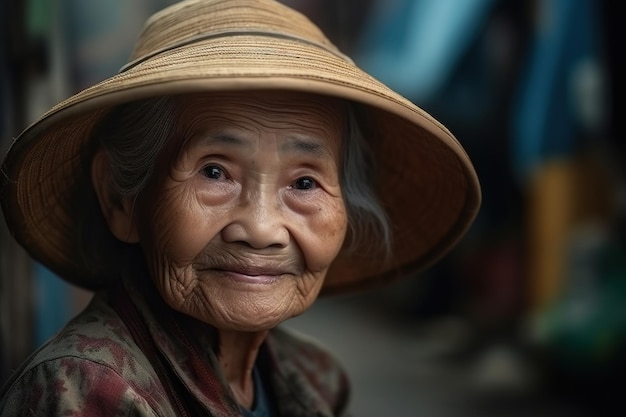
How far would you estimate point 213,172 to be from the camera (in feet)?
5.88

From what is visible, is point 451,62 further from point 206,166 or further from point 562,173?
point 206,166

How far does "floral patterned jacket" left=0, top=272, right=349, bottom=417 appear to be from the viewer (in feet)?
5.29

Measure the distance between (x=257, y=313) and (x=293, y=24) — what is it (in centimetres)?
69

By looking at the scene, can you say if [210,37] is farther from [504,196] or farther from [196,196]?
[504,196]

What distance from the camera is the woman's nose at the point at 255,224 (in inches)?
68.9

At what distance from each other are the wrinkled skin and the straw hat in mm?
142

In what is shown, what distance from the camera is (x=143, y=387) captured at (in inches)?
66.7

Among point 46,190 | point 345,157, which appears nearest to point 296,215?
point 345,157

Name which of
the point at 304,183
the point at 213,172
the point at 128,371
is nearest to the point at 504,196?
the point at 304,183

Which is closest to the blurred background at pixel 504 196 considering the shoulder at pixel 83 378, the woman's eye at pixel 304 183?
the shoulder at pixel 83 378

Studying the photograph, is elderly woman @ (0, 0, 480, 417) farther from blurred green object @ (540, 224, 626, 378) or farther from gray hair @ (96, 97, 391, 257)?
blurred green object @ (540, 224, 626, 378)

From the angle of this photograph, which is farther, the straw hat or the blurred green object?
the blurred green object

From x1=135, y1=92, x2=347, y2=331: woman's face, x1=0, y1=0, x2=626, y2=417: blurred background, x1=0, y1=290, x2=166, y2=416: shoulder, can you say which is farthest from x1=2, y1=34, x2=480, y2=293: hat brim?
x1=0, y1=0, x2=626, y2=417: blurred background

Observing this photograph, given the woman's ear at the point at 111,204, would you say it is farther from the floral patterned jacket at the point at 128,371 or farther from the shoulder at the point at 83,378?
the shoulder at the point at 83,378
